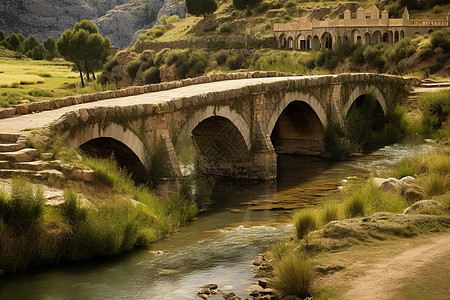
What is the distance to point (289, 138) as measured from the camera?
30938mm

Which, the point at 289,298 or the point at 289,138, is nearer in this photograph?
the point at 289,298

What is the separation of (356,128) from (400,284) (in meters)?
21.8

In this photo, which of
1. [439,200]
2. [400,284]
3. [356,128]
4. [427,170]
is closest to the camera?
[400,284]

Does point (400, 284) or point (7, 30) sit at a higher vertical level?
point (7, 30)

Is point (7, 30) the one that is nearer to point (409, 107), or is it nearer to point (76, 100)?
Answer: point (409, 107)

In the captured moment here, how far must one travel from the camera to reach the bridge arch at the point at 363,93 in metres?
31.5

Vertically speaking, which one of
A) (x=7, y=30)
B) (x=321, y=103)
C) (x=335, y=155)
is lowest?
(x=335, y=155)

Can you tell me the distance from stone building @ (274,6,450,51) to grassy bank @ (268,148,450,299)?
40.4 meters

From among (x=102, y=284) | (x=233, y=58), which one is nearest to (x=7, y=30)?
(x=233, y=58)

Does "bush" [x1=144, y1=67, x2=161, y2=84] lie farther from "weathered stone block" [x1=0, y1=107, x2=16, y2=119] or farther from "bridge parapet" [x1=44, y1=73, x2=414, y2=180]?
"weathered stone block" [x1=0, y1=107, x2=16, y2=119]

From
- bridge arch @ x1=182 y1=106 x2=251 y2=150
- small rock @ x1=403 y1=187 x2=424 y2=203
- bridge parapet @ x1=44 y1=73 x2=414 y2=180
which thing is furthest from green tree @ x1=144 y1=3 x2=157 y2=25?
small rock @ x1=403 y1=187 x2=424 y2=203

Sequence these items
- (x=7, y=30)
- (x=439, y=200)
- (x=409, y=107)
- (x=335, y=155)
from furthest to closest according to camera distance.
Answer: (x=7, y=30)
(x=409, y=107)
(x=335, y=155)
(x=439, y=200)

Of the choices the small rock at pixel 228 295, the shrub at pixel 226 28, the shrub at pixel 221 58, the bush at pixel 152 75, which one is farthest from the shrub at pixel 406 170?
the shrub at pixel 226 28

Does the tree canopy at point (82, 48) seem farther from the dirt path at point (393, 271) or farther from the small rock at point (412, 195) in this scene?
the dirt path at point (393, 271)
